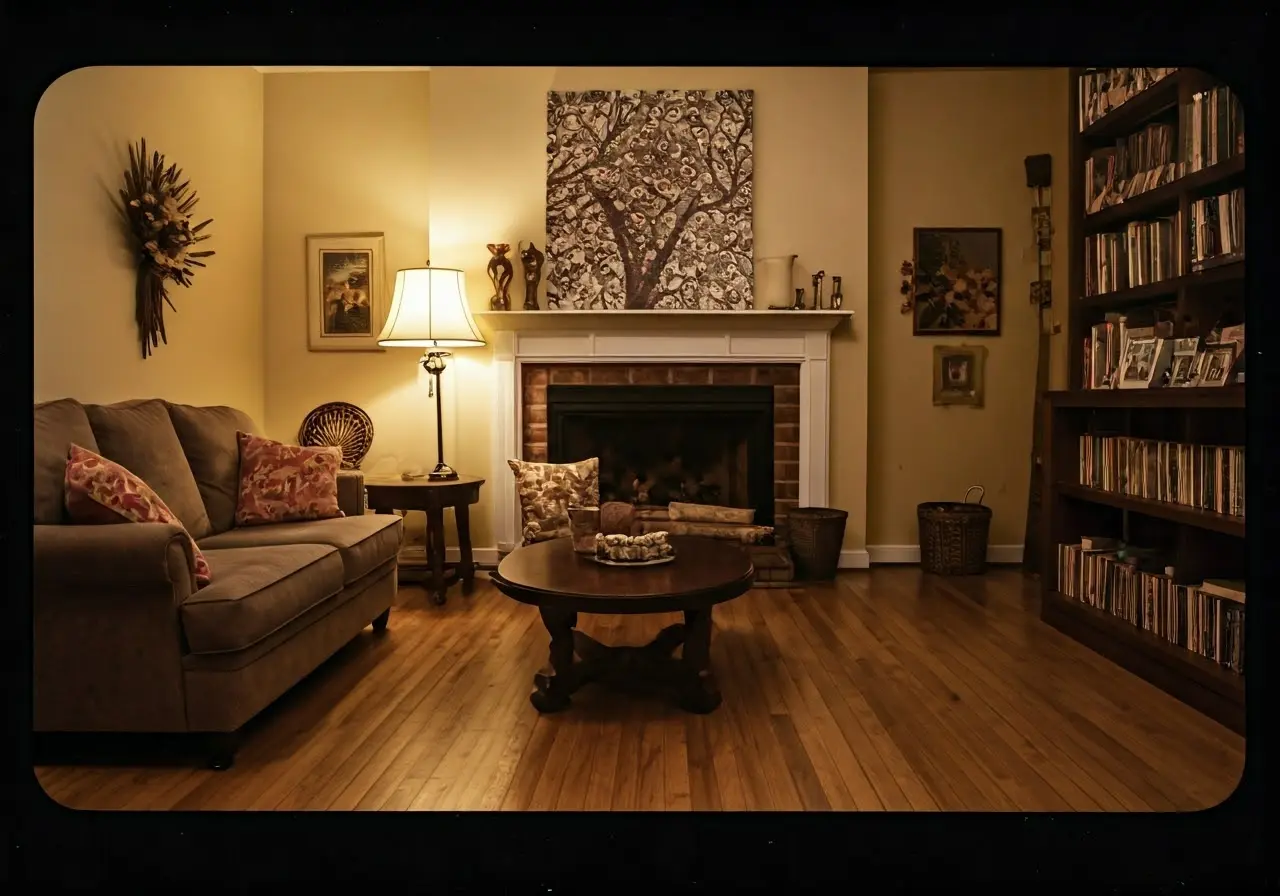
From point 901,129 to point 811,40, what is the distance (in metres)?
4.03

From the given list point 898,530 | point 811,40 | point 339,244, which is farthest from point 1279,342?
point 339,244

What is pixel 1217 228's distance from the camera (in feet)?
9.85

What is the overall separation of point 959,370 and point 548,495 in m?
2.53

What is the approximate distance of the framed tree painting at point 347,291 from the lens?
5285mm

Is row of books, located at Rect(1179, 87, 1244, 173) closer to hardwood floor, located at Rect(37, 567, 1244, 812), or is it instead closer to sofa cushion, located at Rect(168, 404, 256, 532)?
hardwood floor, located at Rect(37, 567, 1244, 812)

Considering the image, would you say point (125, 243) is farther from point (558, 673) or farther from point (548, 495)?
point (558, 673)

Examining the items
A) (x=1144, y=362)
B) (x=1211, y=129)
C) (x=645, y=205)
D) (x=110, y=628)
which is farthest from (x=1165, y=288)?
(x=110, y=628)

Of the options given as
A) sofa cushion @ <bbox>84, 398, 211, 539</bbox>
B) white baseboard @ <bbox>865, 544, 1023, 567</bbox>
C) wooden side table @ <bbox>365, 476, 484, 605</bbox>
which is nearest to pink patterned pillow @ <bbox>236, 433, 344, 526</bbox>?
sofa cushion @ <bbox>84, 398, 211, 539</bbox>

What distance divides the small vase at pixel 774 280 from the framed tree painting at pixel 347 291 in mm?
2215

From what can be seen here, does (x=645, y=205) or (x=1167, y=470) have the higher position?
(x=645, y=205)

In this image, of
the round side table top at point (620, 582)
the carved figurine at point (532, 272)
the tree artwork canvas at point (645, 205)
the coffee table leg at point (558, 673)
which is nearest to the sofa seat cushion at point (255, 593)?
the round side table top at point (620, 582)

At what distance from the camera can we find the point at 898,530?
17.5ft

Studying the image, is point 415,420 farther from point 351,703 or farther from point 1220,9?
point 1220,9

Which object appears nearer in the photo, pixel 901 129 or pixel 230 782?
pixel 230 782
